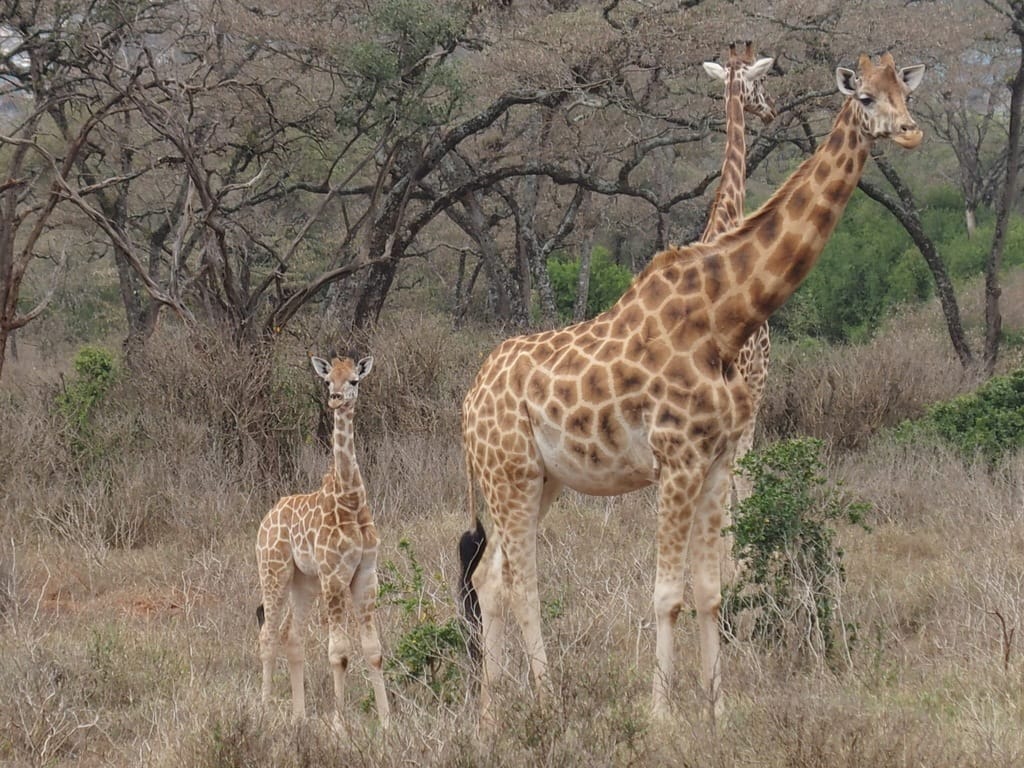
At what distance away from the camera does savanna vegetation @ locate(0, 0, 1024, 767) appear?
4.76m

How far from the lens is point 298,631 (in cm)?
614

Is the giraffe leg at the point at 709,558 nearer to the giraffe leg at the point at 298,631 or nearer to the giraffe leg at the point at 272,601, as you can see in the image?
the giraffe leg at the point at 298,631

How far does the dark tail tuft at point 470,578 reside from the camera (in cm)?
546

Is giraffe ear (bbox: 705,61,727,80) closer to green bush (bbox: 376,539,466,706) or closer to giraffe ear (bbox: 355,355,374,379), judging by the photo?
giraffe ear (bbox: 355,355,374,379)

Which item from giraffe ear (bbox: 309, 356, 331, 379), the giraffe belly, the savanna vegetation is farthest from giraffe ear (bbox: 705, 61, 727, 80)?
the giraffe belly

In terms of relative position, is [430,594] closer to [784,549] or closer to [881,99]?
[784,549]

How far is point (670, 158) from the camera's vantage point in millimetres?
25234

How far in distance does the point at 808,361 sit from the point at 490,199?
40.5ft

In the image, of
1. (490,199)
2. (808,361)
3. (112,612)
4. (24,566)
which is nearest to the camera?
(112,612)

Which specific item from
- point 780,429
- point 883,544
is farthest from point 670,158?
point 883,544

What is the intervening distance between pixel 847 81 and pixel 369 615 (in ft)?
10.2

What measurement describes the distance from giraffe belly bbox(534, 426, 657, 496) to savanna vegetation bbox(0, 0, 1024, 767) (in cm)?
77

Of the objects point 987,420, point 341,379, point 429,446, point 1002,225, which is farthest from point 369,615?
point 1002,225

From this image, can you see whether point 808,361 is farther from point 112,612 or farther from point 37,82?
point 37,82
